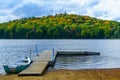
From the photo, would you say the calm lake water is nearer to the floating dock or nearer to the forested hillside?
the floating dock

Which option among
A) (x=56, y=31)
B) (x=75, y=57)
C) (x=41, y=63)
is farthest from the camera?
(x=56, y=31)

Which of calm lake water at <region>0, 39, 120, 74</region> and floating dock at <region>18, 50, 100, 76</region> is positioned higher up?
floating dock at <region>18, 50, 100, 76</region>

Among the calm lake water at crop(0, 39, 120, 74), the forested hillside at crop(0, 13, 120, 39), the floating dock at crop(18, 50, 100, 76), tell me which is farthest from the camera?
the forested hillside at crop(0, 13, 120, 39)

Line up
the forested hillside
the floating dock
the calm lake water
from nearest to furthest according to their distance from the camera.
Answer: the floating dock → the calm lake water → the forested hillside

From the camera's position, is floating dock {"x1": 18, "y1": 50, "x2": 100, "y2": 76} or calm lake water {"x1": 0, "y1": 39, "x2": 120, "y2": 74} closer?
floating dock {"x1": 18, "y1": 50, "x2": 100, "y2": 76}

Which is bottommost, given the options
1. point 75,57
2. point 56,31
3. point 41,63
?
point 56,31

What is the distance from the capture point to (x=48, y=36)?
7367 inches

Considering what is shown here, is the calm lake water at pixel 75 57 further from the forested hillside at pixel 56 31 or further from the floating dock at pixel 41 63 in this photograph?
the forested hillside at pixel 56 31

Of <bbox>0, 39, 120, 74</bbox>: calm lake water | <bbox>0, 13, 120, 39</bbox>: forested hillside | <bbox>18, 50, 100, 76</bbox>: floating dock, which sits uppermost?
<bbox>18, 50, 100, 76</bbox>: floating dock

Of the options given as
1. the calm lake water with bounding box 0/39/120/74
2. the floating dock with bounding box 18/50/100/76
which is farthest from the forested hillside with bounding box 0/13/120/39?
the floating dock with bounding box 18/50/100/76

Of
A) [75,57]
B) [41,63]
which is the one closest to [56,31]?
[75,57]

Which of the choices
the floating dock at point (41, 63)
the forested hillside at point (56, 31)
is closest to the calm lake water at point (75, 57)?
the floating dock at point (41, 63)

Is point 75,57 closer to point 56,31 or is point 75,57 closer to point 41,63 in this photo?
point 41,63

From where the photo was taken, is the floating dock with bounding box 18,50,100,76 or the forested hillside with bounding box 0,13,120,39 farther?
the forested hillside with bounding box 0,13,120,39
